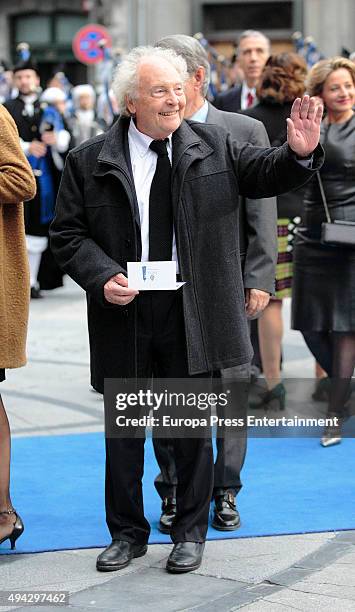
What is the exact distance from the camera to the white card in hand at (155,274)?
Answer: 465 centimetres

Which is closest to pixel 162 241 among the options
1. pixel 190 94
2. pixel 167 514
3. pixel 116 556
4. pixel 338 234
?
pixel 190 94

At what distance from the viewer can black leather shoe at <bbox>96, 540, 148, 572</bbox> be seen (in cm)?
492

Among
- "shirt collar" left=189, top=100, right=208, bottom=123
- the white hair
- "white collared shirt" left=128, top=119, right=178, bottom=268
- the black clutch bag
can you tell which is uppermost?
the white hair

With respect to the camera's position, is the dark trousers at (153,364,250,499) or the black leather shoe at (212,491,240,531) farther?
the dark trousers at (153,364,250,499)

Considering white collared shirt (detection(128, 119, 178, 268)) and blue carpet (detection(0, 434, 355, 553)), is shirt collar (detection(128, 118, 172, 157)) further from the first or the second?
blue carpet (detection(0, 434, 355, 553))

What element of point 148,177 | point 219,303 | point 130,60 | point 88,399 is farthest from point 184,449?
point 88,399

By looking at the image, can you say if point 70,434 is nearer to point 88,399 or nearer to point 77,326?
point 88,399

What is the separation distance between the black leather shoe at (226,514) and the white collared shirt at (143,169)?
4.05 ft

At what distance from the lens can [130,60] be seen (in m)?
4.87

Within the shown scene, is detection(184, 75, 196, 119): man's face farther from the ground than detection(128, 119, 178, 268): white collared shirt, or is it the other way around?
detection(184, 75, 196, 119): man's face

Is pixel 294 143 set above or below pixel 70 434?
above

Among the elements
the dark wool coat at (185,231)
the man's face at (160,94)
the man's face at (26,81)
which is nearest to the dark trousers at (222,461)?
the dark wool coat at (185,231)

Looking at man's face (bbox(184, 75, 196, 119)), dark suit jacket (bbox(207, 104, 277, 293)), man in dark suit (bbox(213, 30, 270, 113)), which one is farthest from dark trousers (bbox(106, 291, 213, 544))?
man in dark suit (bbox(213, 30, 270, 113))

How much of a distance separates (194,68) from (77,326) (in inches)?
235
